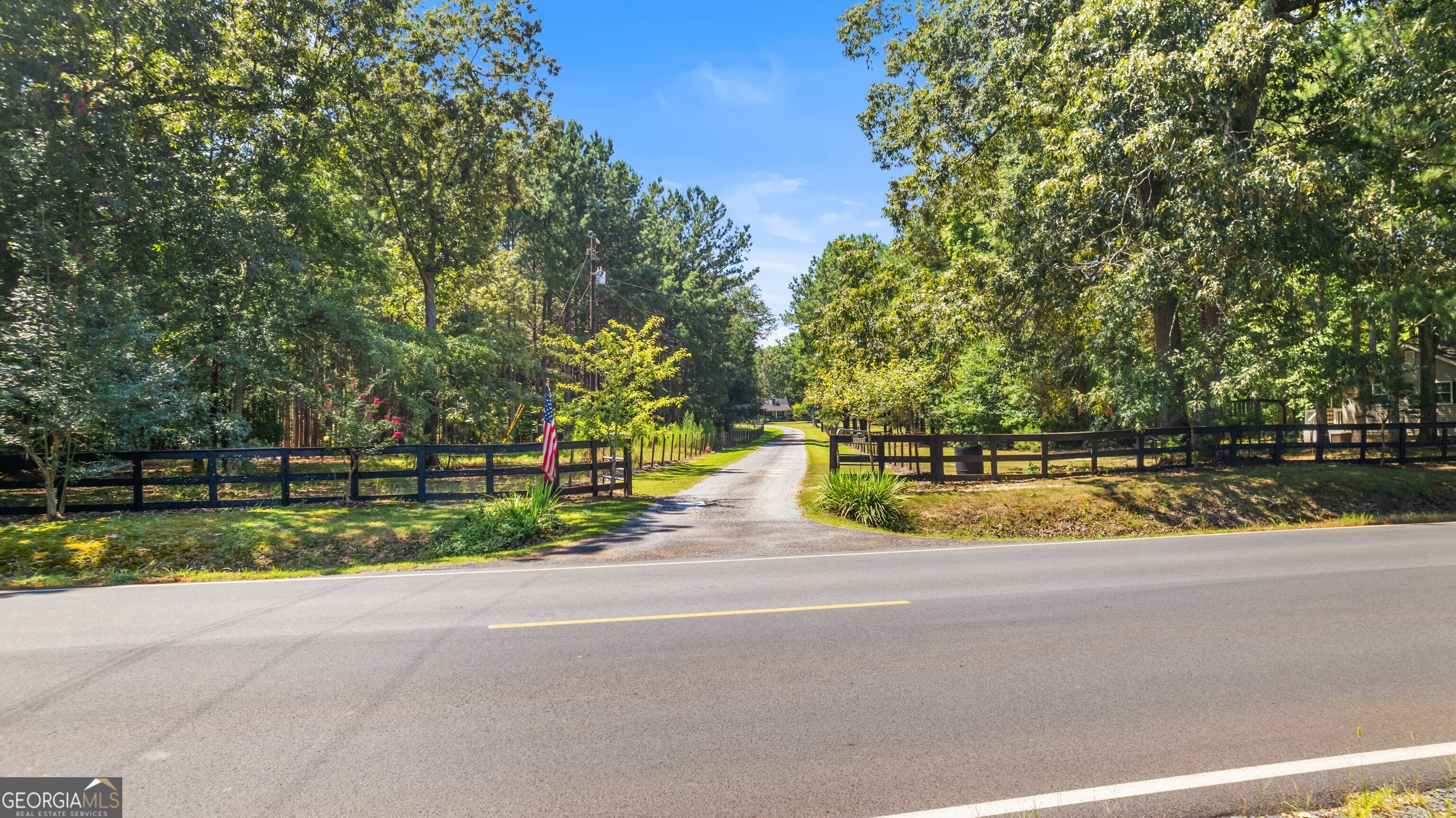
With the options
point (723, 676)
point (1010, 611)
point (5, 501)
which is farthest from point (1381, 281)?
point (5, 501)

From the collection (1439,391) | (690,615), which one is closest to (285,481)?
(690,615)

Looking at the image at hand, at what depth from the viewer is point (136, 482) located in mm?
12719

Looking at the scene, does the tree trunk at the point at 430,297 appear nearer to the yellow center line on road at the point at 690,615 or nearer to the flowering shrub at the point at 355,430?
the flowering shrub at the point at 355,430

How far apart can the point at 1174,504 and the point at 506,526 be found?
536 inches

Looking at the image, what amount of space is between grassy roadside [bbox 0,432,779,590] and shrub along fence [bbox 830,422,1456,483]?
7.55 metres

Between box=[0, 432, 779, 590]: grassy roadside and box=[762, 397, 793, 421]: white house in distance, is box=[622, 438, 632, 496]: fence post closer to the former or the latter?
box=[0, 432, 779, 590]: grassy roadside

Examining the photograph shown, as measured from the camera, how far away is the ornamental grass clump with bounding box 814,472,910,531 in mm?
13469

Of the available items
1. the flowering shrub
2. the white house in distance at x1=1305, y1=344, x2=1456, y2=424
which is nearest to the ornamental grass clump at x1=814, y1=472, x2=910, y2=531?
the flowering shrub

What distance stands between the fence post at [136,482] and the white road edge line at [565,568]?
459 centimetres

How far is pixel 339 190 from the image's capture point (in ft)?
86.5

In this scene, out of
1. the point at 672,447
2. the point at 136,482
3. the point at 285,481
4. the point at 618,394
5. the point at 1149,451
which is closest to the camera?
the point at 136,482

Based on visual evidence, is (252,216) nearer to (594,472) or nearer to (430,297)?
(430,297)

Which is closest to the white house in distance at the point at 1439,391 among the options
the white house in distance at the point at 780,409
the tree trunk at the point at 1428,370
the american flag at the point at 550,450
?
the tree trunk at the point at 1428,370

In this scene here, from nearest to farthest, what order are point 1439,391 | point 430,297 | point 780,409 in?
point 430,297, point 1439,391, point 780,409
